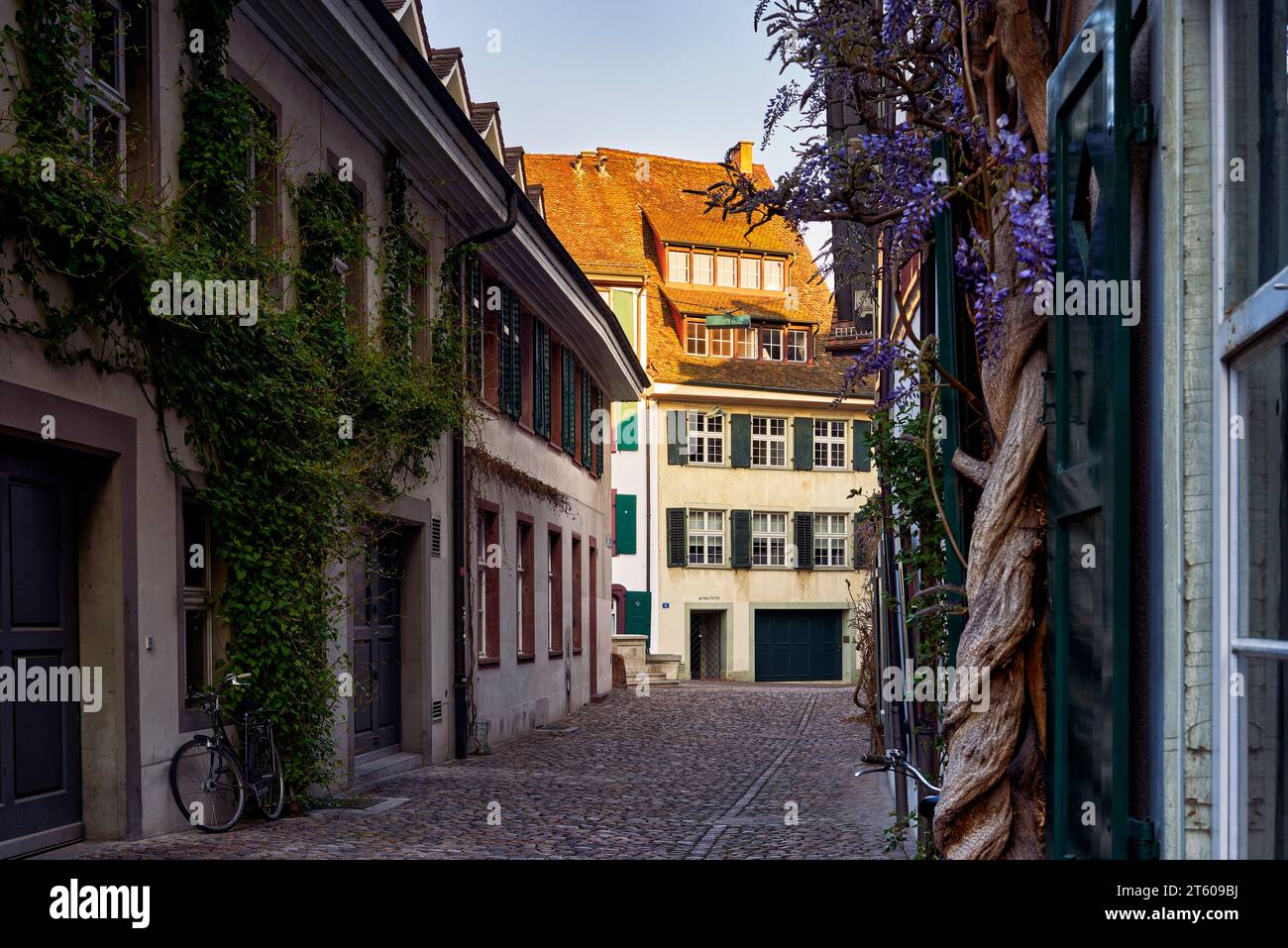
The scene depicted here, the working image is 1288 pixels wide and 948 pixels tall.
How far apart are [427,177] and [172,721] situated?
737cm

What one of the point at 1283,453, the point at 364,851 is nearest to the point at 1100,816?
the point at 1283,453

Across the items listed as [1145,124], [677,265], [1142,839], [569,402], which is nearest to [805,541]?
[677,265]

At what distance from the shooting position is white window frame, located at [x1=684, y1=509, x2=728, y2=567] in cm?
4112

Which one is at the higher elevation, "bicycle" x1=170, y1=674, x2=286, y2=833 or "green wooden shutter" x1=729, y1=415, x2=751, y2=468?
"green wooden shutter" x1=729, y1=415, x2=751, y2=468

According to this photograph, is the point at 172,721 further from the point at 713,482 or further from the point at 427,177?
the point at 713,482

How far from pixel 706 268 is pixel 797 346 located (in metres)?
3.57

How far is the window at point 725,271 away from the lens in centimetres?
4416

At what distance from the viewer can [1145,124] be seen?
290 cm

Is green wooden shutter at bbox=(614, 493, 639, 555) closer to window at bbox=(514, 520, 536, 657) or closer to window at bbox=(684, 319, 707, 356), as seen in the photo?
window at bbox=(684, 319, 707, 356)

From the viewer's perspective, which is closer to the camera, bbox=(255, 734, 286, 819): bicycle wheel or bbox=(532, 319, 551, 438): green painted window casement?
bbox=(255, 734, 286, 819): bicycle wheel

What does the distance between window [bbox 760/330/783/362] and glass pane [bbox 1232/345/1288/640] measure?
41.0 metres

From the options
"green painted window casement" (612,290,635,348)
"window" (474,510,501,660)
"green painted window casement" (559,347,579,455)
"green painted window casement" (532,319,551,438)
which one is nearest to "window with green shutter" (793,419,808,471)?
"green painted window casement" (612,290,635,348)
